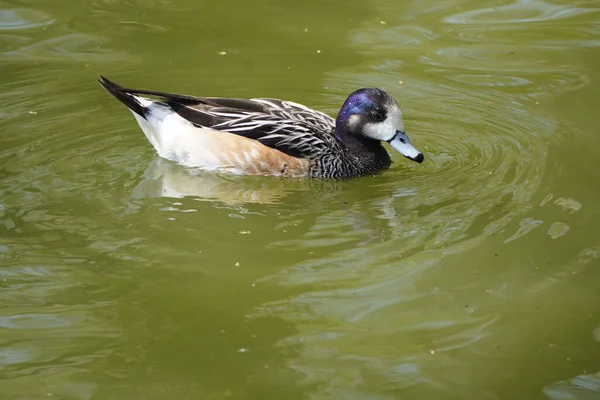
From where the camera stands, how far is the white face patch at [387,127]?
8836 millimetres

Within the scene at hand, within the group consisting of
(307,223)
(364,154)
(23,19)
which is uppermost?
(23,19)

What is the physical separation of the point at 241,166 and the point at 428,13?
4.35 m

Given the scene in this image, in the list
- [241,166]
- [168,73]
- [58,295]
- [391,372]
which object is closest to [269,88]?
[168,73]

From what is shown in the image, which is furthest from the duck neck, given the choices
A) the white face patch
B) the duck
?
the white face patch

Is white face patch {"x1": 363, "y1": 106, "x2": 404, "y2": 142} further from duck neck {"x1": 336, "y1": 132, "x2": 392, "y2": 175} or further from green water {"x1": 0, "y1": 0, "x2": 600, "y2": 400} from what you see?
green water {"x1": 0, "y1": 0, "x2": 600, "y2": 400}

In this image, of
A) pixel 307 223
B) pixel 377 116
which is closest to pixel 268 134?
pixel 377 116

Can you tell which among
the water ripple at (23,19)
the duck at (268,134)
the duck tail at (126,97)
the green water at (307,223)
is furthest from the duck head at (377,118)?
the water ripple at (23,19)

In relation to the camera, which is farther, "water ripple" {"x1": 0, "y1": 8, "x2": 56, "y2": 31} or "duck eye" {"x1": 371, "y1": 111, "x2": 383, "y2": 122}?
"water ripple" {"x1": 0, "y1": 8, "x2": 56, "y2": 31}

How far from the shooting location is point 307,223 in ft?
25.2

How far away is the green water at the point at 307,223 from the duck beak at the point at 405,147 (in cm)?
20

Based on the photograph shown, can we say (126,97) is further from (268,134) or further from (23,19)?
(23,19)

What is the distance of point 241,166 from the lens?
895 centimetres

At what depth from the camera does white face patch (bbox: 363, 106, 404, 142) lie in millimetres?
8836

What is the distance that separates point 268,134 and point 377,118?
3.16 ft
